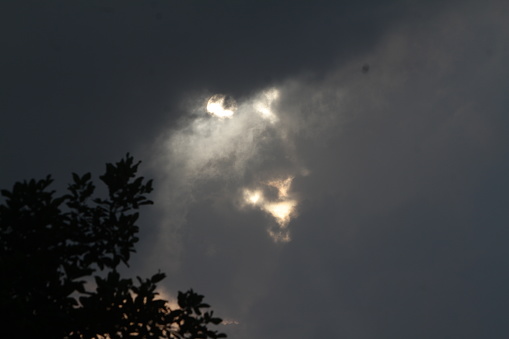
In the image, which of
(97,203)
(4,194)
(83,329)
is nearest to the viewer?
(83,329)

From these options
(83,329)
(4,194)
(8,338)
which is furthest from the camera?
(4,194)

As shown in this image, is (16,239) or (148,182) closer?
(16,239)

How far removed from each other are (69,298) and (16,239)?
6.61 ft

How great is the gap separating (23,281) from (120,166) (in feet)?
14.1

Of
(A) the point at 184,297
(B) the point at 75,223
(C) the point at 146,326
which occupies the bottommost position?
(C) the point at 146,326

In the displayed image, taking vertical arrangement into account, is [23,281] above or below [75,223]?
below

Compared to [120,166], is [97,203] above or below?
below

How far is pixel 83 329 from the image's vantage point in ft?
43.7

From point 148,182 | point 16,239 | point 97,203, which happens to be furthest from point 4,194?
point 148,182

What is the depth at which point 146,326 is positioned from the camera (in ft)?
44.7

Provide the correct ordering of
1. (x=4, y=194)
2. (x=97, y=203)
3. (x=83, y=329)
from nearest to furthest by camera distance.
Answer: (x=83, y=329), (x=4, y=194), (x=97, y=203)

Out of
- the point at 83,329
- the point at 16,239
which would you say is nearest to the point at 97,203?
the point at 16,239

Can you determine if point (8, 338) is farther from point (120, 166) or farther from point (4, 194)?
point (120, 166)

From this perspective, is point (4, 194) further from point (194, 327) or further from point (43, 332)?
point (194, 327)
